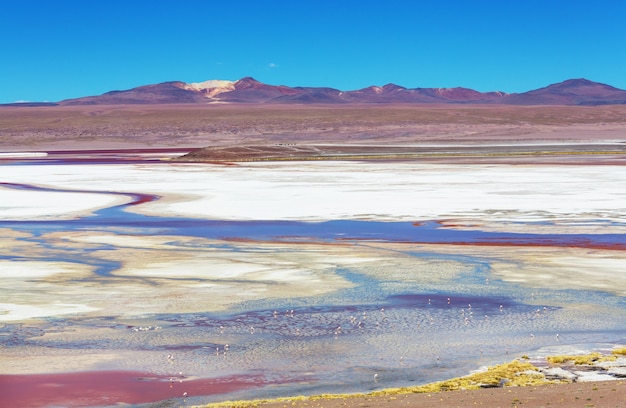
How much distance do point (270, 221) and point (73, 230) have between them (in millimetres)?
3823

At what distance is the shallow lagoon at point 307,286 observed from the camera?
342 inches

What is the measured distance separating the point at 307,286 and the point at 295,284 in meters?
0.20

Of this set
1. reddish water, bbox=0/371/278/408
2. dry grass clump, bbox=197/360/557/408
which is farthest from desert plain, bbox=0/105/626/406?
dry grass clump, bbox=197/360/557/408

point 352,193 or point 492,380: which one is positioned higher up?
point 352,193

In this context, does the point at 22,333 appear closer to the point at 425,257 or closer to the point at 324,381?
the point at 324,381

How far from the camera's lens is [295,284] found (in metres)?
12.4

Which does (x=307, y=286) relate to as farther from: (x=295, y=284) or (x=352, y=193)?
(x=352, y=193)

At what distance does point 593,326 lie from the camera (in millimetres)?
9812

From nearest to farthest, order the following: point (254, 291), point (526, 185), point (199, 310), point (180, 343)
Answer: point (180, 343) → point (199, 310) → point (254, 291) → point (526, 185)

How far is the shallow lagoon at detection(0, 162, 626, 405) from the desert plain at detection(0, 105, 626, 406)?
4cm

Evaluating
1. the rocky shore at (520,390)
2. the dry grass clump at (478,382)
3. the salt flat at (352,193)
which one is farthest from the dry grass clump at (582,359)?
the salt flat at (352,193)

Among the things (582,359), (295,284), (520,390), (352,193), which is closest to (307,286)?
(295,284)

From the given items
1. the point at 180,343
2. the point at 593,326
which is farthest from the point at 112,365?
the point at 593,326

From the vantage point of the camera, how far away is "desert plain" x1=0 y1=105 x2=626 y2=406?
830cm
